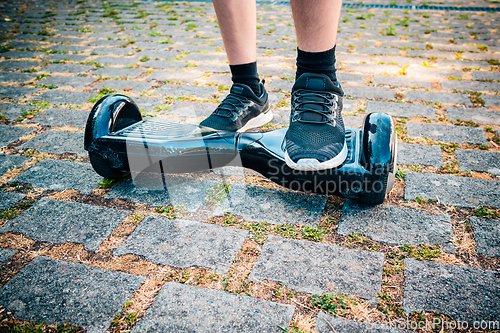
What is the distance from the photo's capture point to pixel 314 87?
1625mm

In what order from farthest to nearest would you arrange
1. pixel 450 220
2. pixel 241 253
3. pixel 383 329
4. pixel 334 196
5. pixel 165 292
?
1. pixel 334 196
2. pixel 450 220
3. pixel 241 253
4. pixel 165 292
5. pixel 383 329

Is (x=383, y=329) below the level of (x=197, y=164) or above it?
below

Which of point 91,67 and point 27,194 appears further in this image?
point 91,67

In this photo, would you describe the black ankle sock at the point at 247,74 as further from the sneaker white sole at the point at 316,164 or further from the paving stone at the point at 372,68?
the paving stone at the point at 372,68

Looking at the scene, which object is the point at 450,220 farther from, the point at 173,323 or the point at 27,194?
the point at 27,194

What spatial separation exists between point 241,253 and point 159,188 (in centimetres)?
59

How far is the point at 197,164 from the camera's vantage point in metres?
1.60

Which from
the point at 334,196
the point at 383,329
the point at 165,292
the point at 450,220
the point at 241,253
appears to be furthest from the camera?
the point at 334,196

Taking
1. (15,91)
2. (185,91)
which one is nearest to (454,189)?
(185,91)

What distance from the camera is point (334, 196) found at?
5.19 feet

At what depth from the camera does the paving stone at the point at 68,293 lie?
105 centimetres

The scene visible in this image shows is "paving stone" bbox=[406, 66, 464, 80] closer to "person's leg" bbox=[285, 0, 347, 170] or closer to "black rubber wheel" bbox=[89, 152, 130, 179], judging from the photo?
"person's leg" bbox=[285, 0, 347, 170]

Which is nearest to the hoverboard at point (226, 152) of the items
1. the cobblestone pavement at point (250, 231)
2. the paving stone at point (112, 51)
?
the cobblestone pavement at point (250, 231)

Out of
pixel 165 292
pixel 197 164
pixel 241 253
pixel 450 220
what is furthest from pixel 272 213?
pixel 450 220
